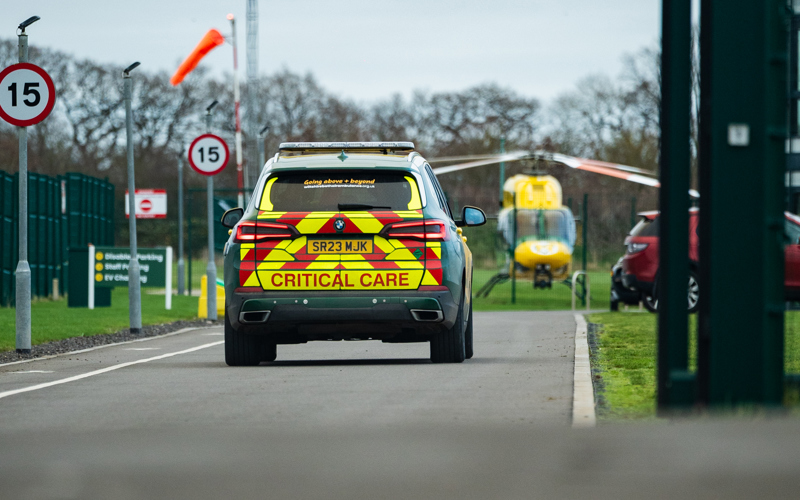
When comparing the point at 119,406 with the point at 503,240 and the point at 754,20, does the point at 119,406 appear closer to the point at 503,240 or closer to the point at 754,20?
the point at 754,20

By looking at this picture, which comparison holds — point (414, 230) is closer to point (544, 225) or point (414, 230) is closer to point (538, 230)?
point (538, 230)

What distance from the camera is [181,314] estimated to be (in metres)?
25.6

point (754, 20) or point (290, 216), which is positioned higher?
point (754, 20)

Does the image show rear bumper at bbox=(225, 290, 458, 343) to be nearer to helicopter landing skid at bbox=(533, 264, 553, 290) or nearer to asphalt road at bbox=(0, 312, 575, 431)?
asphalt road at bbox=(0, 312, 575, 431)

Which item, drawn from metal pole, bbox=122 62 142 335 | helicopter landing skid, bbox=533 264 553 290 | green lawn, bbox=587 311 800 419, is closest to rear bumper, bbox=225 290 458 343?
green lawn, bbox=587 311 800 419

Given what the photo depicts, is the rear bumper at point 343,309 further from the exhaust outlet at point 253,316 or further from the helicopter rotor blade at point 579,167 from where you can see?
the helicopter rotor blade at point 579,167

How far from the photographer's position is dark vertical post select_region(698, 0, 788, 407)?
6.16 meters

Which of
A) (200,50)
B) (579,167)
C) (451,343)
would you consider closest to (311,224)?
(451,343)

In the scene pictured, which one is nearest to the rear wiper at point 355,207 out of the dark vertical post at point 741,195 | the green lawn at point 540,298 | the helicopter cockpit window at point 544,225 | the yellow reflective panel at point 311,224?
the yellow reflective panel at point 311,224

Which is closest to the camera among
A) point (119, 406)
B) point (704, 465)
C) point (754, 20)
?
point (704, 465)

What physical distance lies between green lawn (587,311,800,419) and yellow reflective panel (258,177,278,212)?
10.3 feet

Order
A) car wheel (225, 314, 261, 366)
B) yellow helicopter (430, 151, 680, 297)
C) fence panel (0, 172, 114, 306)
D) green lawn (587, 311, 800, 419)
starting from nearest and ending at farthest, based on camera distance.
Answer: green lawn (587, 311, 800, 419) → car wheel (225, 314, 261, 366) → fence panel (0, 172, 114, 306) → yellow helicopter (430, 151, 680, 297)

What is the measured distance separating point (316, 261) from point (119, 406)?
307 centimetres

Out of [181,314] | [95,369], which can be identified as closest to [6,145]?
[181,314]
